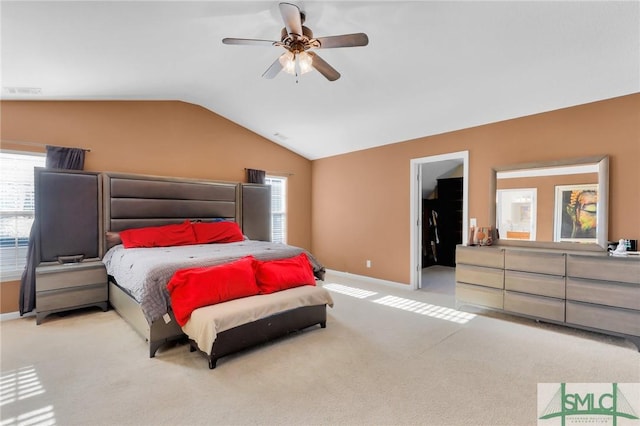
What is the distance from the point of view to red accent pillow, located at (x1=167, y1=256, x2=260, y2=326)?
2.57 m

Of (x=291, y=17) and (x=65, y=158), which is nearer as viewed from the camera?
(x=291, y=17)

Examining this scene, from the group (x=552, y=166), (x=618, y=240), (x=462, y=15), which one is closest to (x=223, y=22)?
(x=462, y=15)

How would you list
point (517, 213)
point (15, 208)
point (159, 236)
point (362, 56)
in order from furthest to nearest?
point (159, 236)
point (517, 213)
point (15, 208)
point (362, 56)

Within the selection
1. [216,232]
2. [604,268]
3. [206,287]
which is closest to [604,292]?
[604,268]

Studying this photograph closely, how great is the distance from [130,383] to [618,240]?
470cm

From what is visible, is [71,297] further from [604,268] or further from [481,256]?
[604,268]

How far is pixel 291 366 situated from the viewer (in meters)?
2.46

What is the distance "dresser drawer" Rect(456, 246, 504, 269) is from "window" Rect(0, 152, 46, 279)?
214 inches

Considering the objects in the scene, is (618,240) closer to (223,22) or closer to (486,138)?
(486,138)

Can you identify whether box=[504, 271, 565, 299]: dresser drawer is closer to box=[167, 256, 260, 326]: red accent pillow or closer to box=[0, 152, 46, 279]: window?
box=[167, 256, 260, 326]: red accent pillow

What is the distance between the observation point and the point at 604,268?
287 cm

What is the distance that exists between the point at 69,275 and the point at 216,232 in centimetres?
179

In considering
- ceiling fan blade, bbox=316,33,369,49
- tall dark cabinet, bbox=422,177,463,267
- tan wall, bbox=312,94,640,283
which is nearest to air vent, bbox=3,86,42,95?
ceiling fan blade, bbox=316,33,369,49

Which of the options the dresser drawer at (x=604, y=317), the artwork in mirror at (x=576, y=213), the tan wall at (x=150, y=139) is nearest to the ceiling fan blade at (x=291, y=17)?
the tan wall at (x=150, y=139)
